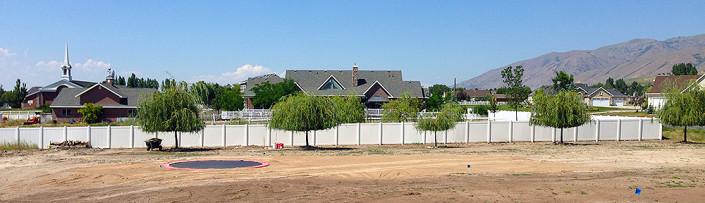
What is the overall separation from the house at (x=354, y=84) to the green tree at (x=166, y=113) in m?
38.2

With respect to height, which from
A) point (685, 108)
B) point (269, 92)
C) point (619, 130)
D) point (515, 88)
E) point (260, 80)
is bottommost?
→ point (619, 130)

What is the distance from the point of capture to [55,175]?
21.1 m

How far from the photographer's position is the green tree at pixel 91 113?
61.5 metres

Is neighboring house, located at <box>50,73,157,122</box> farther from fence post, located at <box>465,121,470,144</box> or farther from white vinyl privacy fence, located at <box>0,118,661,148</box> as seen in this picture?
fence post, located at <box>465,121,470,144</box>

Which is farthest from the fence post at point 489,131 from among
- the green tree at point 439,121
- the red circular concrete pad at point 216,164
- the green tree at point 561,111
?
the red circular concrete pad at point 216,164

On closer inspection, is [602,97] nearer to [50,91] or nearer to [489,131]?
[489,131]

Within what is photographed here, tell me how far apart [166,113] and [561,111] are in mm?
25939

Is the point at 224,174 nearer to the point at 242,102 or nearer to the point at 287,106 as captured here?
the point at 287,106

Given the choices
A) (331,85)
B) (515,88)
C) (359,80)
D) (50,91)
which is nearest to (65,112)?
(331,85)

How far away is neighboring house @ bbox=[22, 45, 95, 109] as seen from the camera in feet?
311

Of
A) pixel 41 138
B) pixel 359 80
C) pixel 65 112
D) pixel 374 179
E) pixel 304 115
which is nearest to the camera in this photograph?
pixel 374 179

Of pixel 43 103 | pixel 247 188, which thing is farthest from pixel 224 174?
pixel 43 103

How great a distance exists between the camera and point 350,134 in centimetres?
3928

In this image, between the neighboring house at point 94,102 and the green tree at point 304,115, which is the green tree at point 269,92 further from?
the green tree at point 304,115
